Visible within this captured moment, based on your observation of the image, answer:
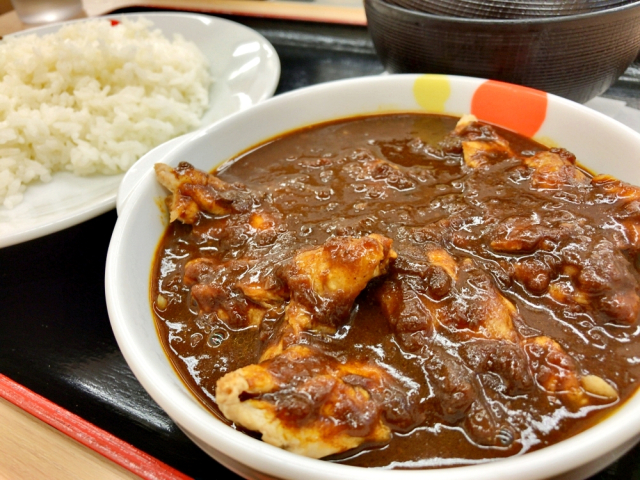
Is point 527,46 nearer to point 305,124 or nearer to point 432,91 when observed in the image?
point 432,91

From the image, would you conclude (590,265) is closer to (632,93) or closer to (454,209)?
(454,209)

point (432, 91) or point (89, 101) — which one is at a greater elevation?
point (432, 91)

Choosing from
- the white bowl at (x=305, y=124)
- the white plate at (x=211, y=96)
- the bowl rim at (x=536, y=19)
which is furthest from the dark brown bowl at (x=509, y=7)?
the white plate at (x=211, y=96)

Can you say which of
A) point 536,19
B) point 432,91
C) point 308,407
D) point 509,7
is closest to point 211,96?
point 432,91

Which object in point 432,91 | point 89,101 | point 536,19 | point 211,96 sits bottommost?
point 211,96

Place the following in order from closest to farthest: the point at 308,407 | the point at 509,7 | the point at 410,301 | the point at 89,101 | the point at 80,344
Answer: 1. the point at 308,407
2. the point at 410,301
3. the point at 80,344
4. the point at 509,7
5. the point at 89,101

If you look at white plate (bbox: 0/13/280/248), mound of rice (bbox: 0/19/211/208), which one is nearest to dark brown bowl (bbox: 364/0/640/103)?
white plate (bbox: 0/13/280/248)

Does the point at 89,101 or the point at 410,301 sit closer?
the point at 410,301
